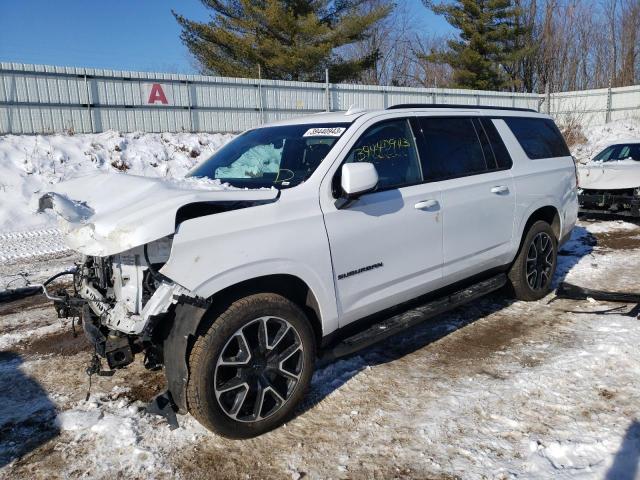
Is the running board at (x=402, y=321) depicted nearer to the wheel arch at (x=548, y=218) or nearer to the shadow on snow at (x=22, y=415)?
the wheel arch at (x=548, y=218)

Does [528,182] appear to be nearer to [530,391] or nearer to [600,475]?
[530,391]

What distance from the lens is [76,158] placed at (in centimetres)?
1346

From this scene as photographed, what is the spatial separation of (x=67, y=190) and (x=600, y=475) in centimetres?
363

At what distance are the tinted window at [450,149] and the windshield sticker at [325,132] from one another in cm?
78

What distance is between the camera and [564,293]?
5.49 m

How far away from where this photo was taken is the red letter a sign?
53.5 ft

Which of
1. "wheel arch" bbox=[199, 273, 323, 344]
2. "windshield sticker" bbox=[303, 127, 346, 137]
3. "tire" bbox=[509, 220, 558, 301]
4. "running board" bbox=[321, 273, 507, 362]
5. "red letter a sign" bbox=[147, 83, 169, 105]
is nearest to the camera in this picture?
"wheel arch" bbox=[199, 273, 323, 344]

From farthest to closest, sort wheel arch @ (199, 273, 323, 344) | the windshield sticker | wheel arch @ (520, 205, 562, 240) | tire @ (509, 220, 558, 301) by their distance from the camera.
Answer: wheel arch @ (520, 205, 562, 240) < tire @ (509, 220, 558, 301) < the windshield sticker < wheel arch @ (199, 273, 323, 344)

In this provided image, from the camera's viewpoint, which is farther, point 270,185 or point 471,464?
point 270,185

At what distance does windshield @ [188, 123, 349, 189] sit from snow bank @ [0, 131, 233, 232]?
6930 mm

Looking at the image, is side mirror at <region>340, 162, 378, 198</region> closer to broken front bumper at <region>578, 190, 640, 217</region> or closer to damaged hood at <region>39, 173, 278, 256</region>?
damaged hood at <region>39, 173, 278, 256</region>

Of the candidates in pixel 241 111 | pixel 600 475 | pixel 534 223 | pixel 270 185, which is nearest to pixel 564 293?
pixel 534 223

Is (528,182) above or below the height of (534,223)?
above

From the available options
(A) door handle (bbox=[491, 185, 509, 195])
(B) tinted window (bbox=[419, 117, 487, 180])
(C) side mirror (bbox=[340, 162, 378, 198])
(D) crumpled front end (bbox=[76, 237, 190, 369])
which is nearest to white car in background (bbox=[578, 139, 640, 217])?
(A) door handle (bbox=[491, 185, 509, 195])
